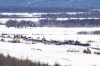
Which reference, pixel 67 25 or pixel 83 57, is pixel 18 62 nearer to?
pixel 83 57

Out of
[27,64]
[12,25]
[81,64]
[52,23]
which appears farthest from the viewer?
[52,23]

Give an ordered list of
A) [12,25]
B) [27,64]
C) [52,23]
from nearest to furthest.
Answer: [27,64] < [12,25] < [52,23]

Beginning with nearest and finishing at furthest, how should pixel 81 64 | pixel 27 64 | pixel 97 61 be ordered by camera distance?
pixel 27 64 → pixel 81 64 → pixel 97 61

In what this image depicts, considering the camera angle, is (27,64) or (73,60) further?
(73,60)

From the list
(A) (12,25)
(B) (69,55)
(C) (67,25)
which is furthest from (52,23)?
(B) (69,55)

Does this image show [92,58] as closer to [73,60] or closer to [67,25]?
[73,60]

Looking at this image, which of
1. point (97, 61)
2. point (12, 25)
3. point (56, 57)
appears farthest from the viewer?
point (12, 25)

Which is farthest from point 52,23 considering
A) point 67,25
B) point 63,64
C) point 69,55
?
point 63,64

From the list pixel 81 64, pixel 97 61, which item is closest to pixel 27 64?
pixel 81 64
